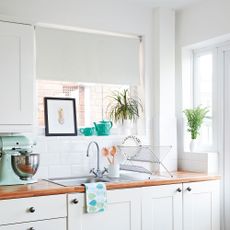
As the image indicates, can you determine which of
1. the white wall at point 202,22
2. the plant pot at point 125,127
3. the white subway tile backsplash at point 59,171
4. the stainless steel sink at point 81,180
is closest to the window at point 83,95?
the plant pot at point 125,127

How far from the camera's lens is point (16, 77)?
2.98 meters

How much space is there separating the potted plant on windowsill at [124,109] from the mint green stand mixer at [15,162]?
112 centimetres

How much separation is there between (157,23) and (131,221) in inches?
76.9

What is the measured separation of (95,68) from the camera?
3748 mm

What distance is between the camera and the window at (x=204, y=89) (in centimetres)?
387

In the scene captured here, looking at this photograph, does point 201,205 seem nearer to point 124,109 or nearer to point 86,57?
point 124,109

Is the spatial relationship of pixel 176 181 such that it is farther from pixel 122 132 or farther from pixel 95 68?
pixel 95 68

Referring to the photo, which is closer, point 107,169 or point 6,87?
point 6,87

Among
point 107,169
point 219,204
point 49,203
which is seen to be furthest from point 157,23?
point 49,203

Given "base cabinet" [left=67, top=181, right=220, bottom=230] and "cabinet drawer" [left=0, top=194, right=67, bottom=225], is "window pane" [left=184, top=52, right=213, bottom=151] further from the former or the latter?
"cabinet drawer" [left=0, top=194, right=67, bottom=225]

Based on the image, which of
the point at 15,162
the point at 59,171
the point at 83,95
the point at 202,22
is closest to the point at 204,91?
the point at 202,22

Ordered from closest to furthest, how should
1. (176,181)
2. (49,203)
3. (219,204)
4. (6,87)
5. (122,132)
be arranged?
(49,203) → (6,87) → (176,181) → (219,204) → (122,132)

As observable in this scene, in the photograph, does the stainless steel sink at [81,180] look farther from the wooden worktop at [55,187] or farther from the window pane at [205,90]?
the window pane at [205,90]

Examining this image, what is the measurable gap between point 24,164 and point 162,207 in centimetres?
116
